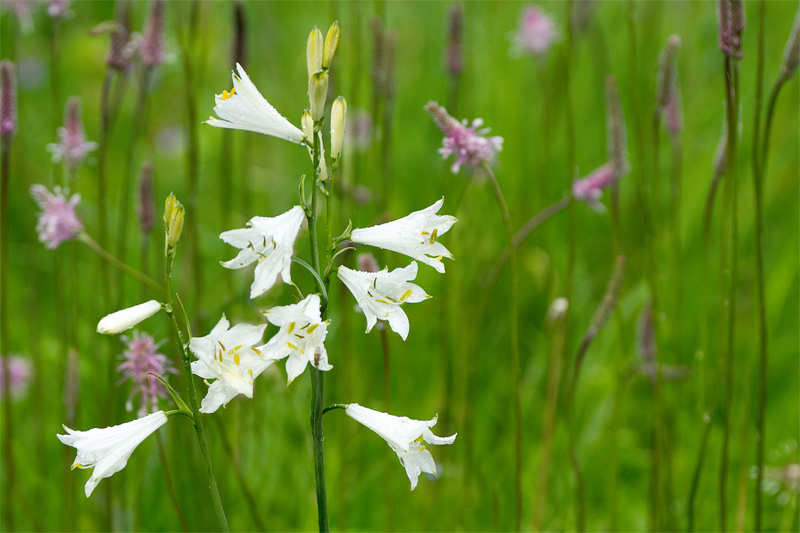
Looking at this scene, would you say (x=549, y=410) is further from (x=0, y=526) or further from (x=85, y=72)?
(x=85, y=72)

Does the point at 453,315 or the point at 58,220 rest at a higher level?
the point at 58,220

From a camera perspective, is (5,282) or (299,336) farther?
(5,282)

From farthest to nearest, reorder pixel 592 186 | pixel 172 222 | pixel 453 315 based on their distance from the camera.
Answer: pixel 453 315, pixel 592 186, pixel 172 222

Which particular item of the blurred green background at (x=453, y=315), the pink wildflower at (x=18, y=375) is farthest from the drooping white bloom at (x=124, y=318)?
the pink wildflower at (x=18, y=375)

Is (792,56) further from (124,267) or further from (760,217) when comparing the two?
(124,267)

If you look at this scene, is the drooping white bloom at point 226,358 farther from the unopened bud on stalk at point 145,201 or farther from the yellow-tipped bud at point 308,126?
the unopened bud on stalk at point 145,201

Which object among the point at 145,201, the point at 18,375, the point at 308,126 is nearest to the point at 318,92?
the point at 308,126
